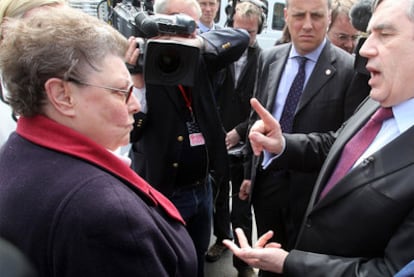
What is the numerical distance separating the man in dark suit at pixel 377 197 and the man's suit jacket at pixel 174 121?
665 mm

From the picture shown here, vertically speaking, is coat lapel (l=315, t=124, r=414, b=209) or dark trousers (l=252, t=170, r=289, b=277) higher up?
coat lapel (l=315, t=124, r=414, b=209)

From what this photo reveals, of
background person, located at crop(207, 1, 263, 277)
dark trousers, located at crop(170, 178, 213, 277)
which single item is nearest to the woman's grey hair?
dark trousers, located at crop(170, 178, 213, 277)

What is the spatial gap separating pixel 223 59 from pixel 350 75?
636 millimetres

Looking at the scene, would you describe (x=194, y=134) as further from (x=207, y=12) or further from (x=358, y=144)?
(x=207, y=12)

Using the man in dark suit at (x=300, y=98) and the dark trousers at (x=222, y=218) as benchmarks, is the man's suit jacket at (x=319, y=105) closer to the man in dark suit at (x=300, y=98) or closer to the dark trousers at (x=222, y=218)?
the man in dark suit at (x=300, y=98)

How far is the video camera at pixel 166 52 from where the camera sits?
155cm

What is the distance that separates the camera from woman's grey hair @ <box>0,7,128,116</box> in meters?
0.85

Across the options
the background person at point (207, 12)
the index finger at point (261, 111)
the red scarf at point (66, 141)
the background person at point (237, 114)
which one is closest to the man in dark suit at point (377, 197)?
the index finger at point (261, 111)

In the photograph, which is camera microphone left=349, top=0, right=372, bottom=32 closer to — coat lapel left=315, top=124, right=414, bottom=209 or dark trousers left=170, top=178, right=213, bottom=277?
coat lapel left=315, top=124, right=414, bottom=209

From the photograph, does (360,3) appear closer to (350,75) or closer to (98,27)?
(350,75)

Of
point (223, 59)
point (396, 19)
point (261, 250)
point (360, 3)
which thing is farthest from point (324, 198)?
point (360, 3)

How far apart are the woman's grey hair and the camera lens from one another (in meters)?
0.68

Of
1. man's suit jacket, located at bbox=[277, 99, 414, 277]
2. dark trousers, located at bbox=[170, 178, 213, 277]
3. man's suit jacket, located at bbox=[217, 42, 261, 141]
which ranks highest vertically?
man's suit jacket, located at bbox=[277, 99, 414, 277]

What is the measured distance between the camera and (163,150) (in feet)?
5.90
